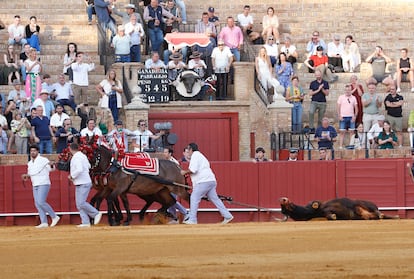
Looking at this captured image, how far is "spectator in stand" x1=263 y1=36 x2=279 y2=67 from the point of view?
107 feet

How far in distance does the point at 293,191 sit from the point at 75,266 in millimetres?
12918

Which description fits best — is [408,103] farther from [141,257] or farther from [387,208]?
[141,257]

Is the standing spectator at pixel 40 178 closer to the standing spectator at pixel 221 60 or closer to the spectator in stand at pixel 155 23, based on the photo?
the standing spectator at pixel 221 60

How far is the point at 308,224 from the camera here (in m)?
22.2

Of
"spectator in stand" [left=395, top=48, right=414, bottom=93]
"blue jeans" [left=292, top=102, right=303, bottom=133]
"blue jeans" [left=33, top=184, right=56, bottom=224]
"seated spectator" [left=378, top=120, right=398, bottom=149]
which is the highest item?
"spectator in stand" [left=395, top=48, right=414, bottom=93]

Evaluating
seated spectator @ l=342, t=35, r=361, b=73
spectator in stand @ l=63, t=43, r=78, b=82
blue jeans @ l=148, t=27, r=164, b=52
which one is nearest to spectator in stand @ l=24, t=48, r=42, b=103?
spectator in stand @ l=63, t=43, r=78, b=82

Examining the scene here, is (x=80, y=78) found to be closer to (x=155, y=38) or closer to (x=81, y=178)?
(x=155, y=38)

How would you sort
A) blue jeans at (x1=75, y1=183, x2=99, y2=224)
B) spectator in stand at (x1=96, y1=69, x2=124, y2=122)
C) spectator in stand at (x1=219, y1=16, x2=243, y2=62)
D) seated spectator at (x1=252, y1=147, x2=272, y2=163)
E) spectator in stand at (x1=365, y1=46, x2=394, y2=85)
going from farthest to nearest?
spectator in stand at (x1=365, y1=46, x2=394, y2=85) → spectator in stand at (x1=219, y1=16, x2=243, y2=62) → spectator in stand at (x1=96, y1=69, x2=124, y2=122) → seated spectator at (x1=252, y1=147, x2=272, y2=163) → blue jeans at (x1=75, y1=183, x2=99, y2=224)

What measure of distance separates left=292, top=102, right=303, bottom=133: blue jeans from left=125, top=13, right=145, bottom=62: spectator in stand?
11.9 feet

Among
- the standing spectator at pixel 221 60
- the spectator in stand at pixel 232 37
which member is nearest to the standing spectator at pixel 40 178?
the standing spectator at pixel 221 60

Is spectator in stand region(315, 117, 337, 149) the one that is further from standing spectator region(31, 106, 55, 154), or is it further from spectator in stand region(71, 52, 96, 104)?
standing spectator region(31, 106, 55, 154)

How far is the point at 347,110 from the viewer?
30.7 m

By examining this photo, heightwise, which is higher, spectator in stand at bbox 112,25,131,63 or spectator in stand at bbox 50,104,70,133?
spectator in stand at bbox 112,25,131,63

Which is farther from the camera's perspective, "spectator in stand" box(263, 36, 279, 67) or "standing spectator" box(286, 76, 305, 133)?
"spectator in stand" box(263, 36, 279, 67)
